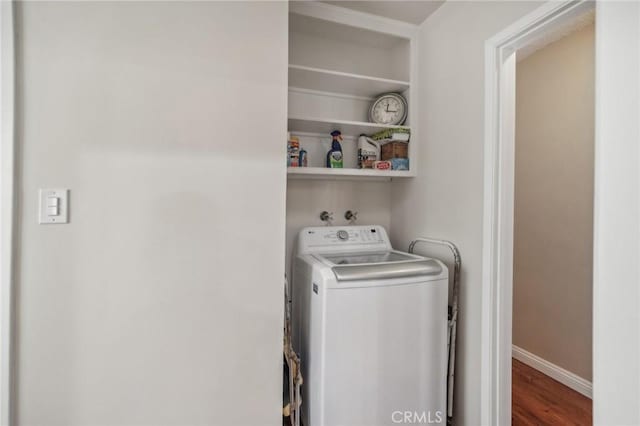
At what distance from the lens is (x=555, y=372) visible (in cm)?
227

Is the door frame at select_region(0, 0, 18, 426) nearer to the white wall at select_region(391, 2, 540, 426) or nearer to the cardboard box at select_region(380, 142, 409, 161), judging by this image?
the cardboard box at select_region(380, 142, 409, 161)

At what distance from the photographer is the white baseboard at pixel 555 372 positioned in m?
2.06

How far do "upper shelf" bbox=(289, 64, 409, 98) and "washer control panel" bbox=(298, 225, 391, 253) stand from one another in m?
0.90

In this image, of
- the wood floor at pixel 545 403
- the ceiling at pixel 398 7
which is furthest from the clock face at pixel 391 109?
the wood floor at pixel 545 403

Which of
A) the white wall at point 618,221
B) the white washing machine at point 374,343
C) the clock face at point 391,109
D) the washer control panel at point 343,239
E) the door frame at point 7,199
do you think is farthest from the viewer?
the clock face at point 391,109

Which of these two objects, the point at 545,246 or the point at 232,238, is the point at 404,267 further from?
the point at 545,246

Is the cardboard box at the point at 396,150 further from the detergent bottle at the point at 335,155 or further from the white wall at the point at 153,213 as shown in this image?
the white wall at the point at 153,213

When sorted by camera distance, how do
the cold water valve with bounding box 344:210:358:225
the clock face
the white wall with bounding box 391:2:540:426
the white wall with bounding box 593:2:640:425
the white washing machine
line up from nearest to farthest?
the white wall with bounding box 593:2:640:425, the white washing machine, the white wall with bounding box 391:2:540:426, the clock face, the cold water valve with bounding box 344:210:358:225

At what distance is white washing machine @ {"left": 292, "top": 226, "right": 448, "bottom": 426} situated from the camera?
1367 millimetres

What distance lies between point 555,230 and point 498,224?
1286 millimetres

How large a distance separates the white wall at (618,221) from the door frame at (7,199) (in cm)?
176

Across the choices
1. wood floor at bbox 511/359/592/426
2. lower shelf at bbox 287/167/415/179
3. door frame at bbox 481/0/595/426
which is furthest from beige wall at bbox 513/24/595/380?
lower shelf at bbox 287/167/415/179

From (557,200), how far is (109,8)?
9.41 feet

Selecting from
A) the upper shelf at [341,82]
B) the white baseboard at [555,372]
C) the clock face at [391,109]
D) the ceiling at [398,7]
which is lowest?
the white baseboard at [555,372]
